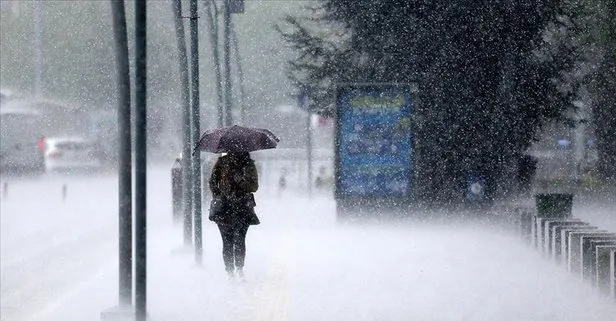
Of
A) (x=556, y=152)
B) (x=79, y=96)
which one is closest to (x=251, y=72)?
(x=79, y=96)

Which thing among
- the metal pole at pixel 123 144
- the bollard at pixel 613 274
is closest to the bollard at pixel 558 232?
the bollard at pixel 613 274

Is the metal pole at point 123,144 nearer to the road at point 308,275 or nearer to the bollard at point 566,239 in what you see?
the road at point 308,275

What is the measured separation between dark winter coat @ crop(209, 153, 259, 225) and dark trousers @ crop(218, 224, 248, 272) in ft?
→ 0.31

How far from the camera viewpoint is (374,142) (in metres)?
23.4

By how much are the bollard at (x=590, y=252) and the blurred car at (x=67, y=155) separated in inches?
1425

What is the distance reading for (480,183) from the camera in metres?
25.3

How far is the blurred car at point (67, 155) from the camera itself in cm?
4928

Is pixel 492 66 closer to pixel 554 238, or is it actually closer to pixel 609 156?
pixel 554 238

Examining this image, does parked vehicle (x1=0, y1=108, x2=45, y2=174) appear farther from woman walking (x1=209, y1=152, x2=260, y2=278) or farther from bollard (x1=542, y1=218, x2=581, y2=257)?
woman walking (x1=209, y1=152, x2=260, y2=278)

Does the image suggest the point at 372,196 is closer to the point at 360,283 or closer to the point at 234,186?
the point at 360,283

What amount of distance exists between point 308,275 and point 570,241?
126 inches

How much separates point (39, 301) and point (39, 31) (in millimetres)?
51290

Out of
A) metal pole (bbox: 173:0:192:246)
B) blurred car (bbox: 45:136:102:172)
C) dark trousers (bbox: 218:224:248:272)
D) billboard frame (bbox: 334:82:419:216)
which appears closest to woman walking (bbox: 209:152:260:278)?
dark trousers (bbox: 218:224:248:272)

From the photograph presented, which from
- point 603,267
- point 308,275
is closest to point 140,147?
point 308,275
